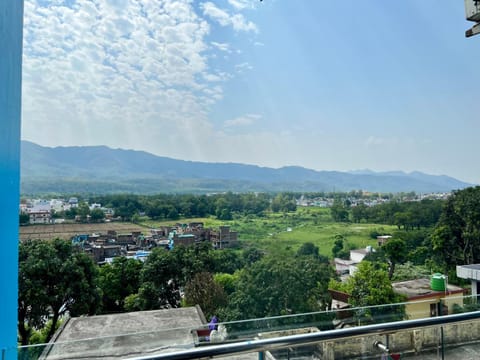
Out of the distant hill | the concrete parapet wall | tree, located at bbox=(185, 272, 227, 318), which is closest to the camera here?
the concrete parapet wall

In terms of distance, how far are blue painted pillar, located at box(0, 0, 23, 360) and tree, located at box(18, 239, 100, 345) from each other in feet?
37.5

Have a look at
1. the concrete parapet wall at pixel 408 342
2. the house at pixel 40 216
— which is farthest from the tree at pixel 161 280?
the concrete parapet wall at pixel 408 342

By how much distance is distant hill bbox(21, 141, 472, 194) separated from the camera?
24828mm

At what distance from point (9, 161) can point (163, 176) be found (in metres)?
41.3

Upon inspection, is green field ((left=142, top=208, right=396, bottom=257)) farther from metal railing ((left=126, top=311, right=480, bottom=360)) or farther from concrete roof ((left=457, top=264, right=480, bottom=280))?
metal railing ((left=126, top=311, right=480, bottom=360))

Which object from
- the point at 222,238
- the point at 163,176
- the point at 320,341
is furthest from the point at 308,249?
the point at 163,176

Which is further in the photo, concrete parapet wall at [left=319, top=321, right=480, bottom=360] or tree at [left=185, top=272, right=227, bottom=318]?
tree at [left=185, top=272, right=227, bottom=318]

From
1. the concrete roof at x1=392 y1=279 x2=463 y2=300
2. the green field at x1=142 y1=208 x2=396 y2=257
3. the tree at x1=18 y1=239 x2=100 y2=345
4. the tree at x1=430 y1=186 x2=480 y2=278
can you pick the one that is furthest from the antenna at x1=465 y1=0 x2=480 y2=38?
the green field at x1=142 y1=208 x2=396 y2=257

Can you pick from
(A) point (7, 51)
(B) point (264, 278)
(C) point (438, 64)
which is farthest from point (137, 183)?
(A) point (7, 51)

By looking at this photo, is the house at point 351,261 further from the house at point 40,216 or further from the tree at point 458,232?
the house at point 40,216

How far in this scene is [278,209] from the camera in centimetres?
3092

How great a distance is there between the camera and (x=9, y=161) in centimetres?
240

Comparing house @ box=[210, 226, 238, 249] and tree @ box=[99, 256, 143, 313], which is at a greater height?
house @ box=[210, 226, 238, 249]

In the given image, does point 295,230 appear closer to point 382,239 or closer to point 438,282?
point 382,239
